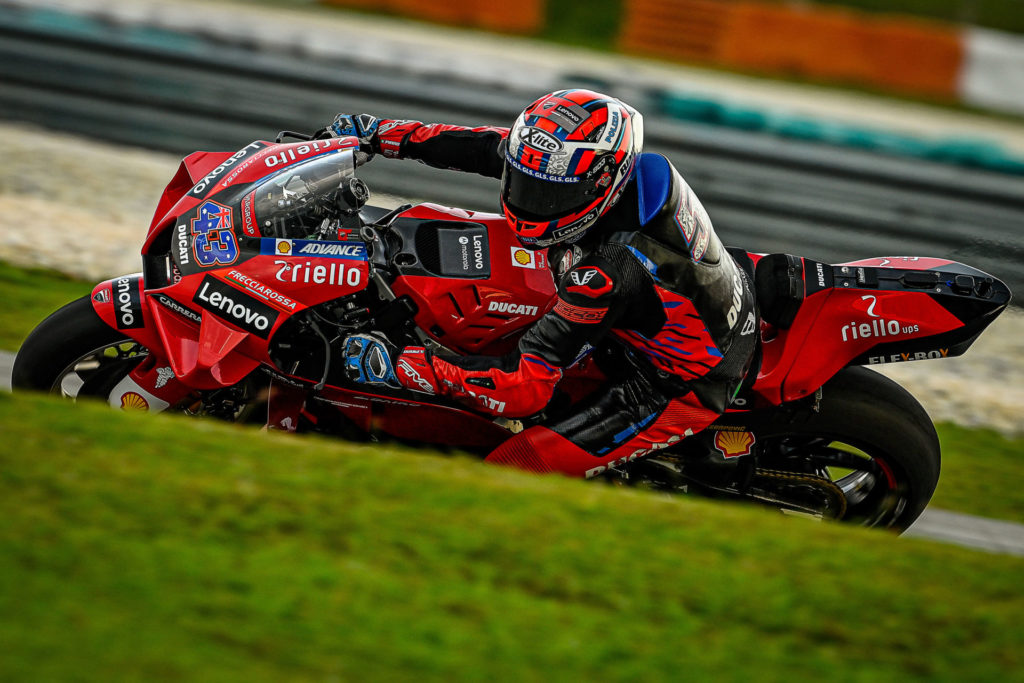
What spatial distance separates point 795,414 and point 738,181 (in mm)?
5062

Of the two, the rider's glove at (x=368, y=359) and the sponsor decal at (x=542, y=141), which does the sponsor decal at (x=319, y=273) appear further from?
the sponsor decal at (x=542, y=141)

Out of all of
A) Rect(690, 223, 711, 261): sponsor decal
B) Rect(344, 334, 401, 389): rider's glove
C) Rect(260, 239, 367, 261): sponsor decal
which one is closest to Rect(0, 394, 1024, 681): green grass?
Rect(344, 334, 401, 389): rider's glove

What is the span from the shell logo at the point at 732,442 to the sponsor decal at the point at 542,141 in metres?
1.37

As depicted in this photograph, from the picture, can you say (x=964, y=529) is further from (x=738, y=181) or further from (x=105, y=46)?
(x=105, y=46)

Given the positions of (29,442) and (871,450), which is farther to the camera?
(871,450)

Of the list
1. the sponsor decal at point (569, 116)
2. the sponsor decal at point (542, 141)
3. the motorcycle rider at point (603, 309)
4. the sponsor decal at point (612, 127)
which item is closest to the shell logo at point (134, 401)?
the motorcycle rider at point (603, 309)

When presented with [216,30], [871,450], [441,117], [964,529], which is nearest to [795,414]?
[871,450]

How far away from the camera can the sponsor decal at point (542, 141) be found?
328 centimetres

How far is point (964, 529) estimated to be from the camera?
451 cm

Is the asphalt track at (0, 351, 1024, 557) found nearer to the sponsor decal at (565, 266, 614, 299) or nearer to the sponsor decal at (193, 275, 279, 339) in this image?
the sponsor decal at (193, 275, 279, 339)

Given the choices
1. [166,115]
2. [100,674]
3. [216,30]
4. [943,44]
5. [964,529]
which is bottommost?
[964,529]

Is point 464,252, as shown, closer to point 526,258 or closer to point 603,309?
point 526,258

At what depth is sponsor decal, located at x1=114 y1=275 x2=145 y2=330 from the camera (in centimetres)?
346

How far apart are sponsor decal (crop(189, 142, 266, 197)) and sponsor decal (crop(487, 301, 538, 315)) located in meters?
1.10
